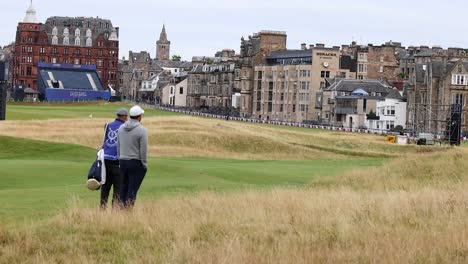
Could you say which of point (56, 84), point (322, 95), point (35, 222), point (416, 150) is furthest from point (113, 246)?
point (56, 84)

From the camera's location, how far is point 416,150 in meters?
74.0

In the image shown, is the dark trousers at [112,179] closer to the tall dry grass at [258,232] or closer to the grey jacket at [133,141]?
the tall dry grass at [258,232]

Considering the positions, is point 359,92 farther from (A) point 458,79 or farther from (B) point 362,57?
(B) point 362,57

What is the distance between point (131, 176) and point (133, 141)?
712mm

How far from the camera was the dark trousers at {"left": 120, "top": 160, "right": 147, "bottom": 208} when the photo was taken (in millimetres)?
17875

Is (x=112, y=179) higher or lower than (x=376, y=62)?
lower

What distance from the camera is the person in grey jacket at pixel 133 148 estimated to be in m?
17.7

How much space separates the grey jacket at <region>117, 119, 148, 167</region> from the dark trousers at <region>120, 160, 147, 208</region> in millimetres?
119

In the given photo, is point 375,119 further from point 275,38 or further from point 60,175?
point 60,175

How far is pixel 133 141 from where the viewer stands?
17734 mm

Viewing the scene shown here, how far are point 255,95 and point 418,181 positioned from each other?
138 m

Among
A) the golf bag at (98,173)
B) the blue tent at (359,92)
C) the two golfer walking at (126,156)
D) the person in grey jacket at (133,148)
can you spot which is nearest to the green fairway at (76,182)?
the golf bag at (98,173)

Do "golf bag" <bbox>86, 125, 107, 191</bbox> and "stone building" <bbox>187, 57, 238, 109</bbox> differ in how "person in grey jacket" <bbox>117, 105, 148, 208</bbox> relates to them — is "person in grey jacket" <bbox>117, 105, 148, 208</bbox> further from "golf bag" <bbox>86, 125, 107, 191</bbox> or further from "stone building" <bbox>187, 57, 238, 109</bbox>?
"stone building" <bbox>187, 57, 238, 109</bbox>

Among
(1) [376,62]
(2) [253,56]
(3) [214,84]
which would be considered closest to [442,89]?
(1) [376,62]
